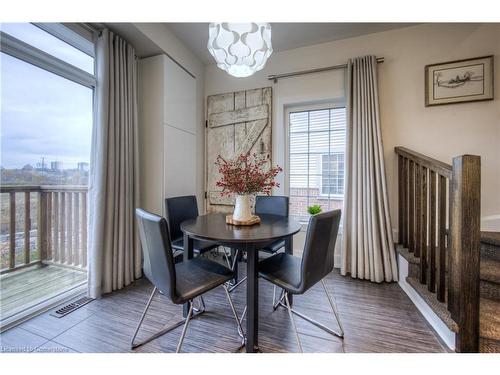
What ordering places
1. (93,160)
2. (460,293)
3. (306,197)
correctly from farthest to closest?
1. (306,197)
2. (93,160)
3. (460,293)

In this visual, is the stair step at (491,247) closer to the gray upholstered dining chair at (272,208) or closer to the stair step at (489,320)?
the stair step at (489,320)

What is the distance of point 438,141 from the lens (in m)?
2.30

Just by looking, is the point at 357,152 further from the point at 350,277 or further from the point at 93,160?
the point at 93,160

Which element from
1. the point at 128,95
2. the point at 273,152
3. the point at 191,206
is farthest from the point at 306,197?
the point at 128,95

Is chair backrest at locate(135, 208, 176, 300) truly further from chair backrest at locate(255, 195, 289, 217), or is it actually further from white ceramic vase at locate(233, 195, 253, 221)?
chair backrest at locate(255, 195, 289, 217)

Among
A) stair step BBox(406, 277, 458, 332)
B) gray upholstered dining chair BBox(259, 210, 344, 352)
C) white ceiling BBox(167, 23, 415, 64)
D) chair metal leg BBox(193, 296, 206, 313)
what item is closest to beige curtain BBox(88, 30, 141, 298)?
white ceiling BBox(167, 23, 415, 64)

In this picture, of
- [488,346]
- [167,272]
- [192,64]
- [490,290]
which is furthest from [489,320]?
[192,64]

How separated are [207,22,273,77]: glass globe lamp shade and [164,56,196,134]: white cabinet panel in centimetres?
112

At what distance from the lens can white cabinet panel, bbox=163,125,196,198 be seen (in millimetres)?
2451

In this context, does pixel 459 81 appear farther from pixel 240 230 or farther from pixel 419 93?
pixel 240 230

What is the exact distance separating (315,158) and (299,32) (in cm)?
145

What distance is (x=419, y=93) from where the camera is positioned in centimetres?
235
